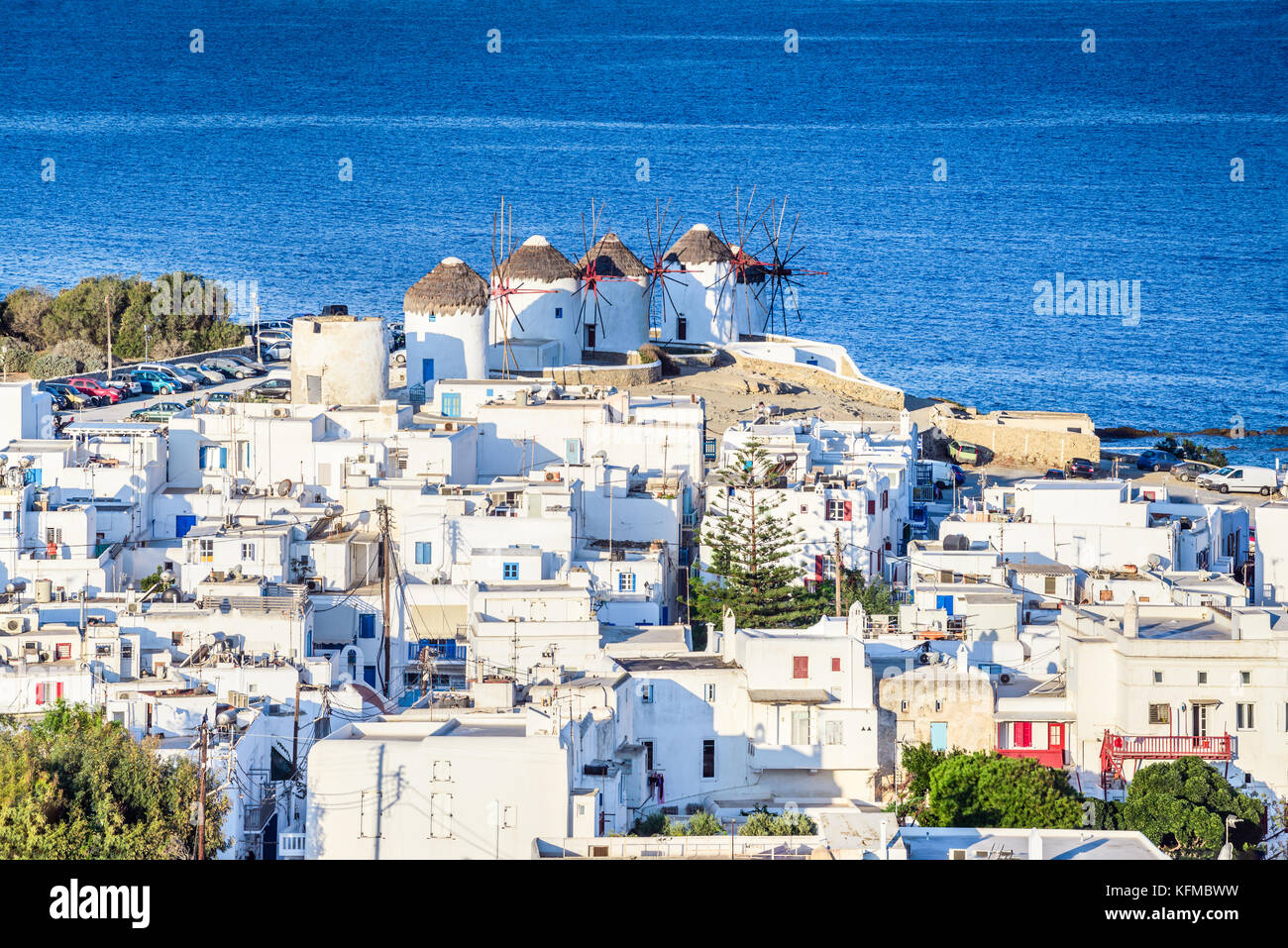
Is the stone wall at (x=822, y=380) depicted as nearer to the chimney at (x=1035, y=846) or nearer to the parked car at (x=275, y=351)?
the parked car at (x=275, y=351)

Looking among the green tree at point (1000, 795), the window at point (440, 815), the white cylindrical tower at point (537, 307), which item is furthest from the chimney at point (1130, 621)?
the white cylindrical tower at point (537, 307)

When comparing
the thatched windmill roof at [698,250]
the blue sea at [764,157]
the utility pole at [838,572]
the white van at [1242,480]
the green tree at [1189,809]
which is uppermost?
the blue sea at [764,157]

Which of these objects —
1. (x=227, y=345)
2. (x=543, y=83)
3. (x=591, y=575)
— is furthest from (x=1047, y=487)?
(x=543, y=83)

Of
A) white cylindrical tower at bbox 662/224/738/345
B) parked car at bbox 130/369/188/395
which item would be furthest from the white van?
parked car at bbox 130/369/188/395

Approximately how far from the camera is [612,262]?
48406mm

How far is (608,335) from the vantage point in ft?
157

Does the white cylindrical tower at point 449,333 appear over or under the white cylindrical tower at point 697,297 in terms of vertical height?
under

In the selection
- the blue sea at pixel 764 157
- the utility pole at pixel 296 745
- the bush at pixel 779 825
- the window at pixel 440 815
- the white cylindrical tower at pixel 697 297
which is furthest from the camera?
the blue sea at pixel 764 157

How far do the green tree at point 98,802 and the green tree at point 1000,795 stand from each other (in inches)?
257

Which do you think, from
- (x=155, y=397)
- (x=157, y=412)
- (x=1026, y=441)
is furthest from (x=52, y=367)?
(x=1026, y=441)

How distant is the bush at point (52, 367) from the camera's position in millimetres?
48469

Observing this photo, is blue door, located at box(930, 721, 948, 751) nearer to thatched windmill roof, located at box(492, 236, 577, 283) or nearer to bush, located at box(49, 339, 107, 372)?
thatched windmill roof, located at box(492, 236, 577, 283)

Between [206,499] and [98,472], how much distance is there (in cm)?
143

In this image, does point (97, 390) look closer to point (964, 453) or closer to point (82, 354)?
point (82, 354)
